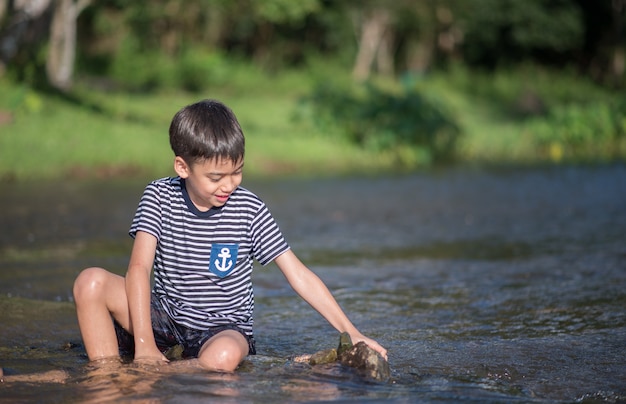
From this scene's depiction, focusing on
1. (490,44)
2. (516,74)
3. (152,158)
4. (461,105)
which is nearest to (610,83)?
(516,74)

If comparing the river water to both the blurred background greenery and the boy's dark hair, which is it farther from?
the blurred background greenery

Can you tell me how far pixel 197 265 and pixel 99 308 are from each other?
1.40 ft

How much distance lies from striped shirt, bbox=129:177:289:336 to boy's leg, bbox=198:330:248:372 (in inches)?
7.0

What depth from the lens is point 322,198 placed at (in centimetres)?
1070

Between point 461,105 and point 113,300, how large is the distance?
65.6ft

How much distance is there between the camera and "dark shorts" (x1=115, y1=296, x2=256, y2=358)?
3.83m

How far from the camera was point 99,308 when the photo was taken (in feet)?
12.4

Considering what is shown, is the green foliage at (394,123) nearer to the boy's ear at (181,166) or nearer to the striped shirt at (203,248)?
the striped shirt at (203,248)

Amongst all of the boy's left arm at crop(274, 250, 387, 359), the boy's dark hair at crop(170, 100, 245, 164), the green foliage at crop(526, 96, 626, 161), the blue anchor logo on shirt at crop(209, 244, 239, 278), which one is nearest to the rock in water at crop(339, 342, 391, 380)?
the boy's left arm at crop(274, 250, 387, 359)

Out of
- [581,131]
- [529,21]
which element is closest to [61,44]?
[581,131]

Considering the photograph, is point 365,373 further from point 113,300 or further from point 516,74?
point 516,74

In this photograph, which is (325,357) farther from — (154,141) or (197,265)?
(154,141)

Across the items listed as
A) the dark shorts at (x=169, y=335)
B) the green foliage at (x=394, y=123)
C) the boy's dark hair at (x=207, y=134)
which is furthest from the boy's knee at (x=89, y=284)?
the green foliage at (x=394, y=123)

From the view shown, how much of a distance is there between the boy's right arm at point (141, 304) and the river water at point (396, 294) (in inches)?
2.9
